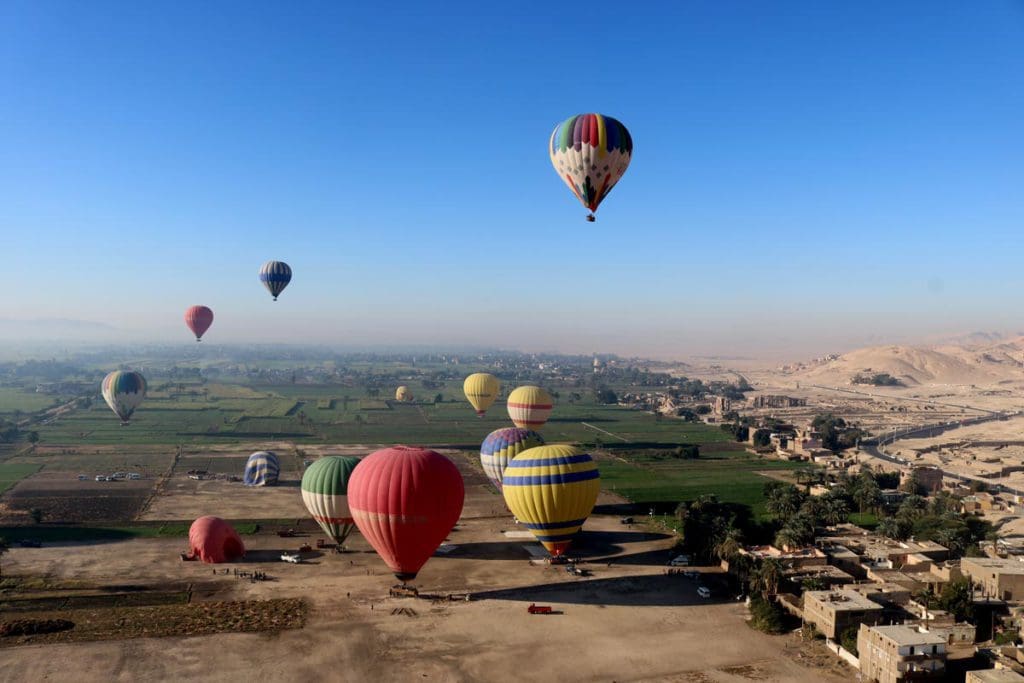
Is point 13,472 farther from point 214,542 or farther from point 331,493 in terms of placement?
point 331,493

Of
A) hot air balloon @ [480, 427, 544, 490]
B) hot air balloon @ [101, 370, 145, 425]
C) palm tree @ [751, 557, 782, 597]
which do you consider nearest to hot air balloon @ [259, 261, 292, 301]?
hot air balloon @ [101, 370, 145, 425]

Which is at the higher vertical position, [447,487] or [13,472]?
[447,487]

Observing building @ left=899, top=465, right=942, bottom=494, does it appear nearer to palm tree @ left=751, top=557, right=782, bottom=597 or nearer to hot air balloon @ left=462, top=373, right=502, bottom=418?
palm tree @ left=751, top=557, right=782, bottom=597

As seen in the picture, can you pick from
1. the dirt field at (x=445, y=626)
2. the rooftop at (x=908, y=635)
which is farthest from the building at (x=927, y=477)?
the rooftop at (x=908, y=635)

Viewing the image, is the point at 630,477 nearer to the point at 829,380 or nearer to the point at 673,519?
the point at 673,519

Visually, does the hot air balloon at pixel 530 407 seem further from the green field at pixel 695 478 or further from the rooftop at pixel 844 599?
the rooftop at pixel 844 599

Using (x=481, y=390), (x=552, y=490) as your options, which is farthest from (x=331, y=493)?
(x=481, y=390)

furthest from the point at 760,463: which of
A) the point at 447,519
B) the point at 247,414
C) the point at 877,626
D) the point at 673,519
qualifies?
the point at 247,414
